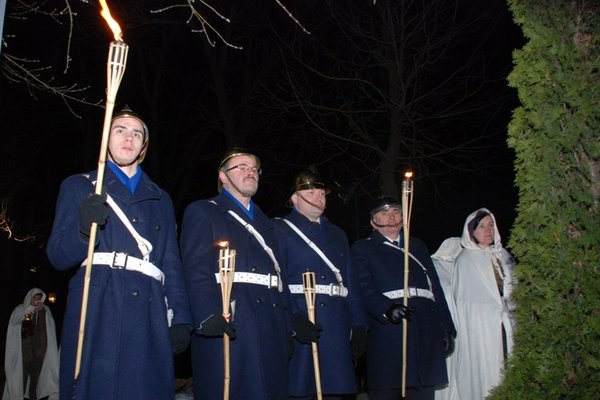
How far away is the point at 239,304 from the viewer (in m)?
4.96

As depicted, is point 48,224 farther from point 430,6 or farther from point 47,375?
point 430,6

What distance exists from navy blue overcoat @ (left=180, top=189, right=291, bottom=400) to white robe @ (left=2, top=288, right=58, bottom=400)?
326 inches

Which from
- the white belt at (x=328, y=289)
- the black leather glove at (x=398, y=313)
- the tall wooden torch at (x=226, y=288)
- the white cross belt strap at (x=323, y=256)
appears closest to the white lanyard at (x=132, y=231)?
the tall wooden torch at (x=226, y=288)

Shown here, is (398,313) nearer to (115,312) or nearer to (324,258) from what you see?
(324,258)

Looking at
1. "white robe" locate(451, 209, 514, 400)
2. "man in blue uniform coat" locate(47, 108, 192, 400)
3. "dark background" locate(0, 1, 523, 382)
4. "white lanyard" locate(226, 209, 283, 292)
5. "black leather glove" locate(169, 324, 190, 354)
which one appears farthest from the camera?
"dark background" locate(0, 1, 523, 382)

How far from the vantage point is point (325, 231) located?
6.43m

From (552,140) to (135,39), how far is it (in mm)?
17564

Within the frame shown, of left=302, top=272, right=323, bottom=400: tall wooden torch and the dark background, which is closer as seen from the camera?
left=302, top=272, right=323, bottom=400: tall wooden torch

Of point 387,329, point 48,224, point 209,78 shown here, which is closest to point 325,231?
point 387,329

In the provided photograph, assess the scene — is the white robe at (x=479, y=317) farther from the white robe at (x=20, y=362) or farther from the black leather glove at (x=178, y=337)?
the white robe at (x=20, y=362)

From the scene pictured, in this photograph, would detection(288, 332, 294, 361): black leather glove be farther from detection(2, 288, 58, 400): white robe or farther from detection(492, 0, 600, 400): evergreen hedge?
detection(2, 288, 58, 400): white robe

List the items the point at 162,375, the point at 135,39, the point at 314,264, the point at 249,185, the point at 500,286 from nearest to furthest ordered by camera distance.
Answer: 1. the point at 162,375
2. the point at 249,185
3. the point at 314,264
4. the point at 500,286
5. the point at 135,39

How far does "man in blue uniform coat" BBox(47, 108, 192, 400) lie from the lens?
391cm

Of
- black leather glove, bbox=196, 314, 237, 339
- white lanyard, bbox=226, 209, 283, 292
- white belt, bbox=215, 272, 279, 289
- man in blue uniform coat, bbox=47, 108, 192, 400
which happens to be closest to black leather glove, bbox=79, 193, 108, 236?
man in blue uniform coat, bbox=47, 108, 192, 400
